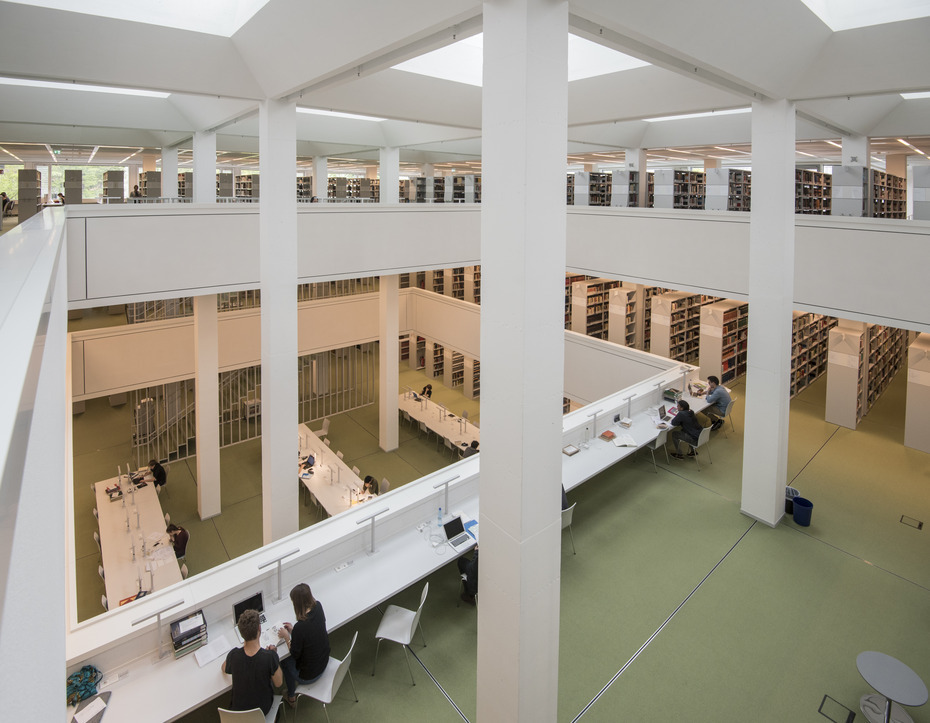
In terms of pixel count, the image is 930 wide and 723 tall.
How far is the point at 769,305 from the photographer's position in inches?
239

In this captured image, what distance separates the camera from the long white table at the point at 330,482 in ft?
Result: 25.2

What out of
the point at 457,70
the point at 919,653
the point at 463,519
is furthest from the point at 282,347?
the point at 919,653

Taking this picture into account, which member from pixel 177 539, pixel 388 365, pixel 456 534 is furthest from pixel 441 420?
pixel 456 534

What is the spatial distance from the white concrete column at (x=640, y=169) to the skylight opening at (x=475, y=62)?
4.16 m

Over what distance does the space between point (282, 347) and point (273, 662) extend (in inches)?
136

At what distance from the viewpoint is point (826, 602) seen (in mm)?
5199

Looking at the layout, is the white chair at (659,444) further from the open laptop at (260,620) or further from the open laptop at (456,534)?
the open laptop at (260,620)

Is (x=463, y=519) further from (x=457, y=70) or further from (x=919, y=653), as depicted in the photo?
(x=457, y=70)

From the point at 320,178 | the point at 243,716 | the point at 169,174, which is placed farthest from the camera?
the point at 320,178

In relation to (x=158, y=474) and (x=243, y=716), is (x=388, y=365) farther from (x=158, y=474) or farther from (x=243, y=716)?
(x=243, y=716)

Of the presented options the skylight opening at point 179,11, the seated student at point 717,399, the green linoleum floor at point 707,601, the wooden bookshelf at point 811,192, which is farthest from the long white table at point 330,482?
the wooden bookshelf at point 811,192

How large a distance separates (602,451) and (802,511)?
2318 mm

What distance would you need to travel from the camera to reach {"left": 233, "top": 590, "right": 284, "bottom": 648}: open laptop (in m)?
4.11

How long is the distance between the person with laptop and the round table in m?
3.71
